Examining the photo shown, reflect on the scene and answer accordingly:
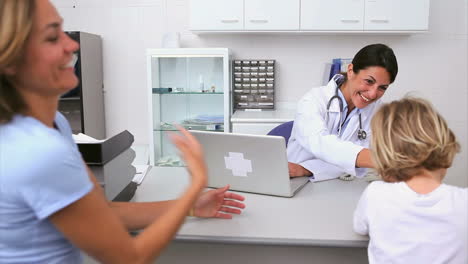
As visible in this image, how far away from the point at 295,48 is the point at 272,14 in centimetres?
48

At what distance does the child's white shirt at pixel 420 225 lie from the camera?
1.21 meters

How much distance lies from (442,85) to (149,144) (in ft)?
7.52

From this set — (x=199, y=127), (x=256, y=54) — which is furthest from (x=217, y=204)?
(x=256, y=54)

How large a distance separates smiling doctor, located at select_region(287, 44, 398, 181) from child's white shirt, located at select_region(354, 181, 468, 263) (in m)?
0.60

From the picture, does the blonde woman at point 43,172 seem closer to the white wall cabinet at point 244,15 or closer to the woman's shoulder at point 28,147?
the woman's shoulder at point 28,147

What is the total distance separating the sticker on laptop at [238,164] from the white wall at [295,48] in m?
1.97

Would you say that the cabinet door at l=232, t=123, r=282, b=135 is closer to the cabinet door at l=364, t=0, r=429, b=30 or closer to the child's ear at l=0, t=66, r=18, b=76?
the cabinet door at l=364, t=0, r=429, b=30

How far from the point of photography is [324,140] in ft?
6.65

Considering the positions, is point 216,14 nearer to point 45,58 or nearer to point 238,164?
point 238,164

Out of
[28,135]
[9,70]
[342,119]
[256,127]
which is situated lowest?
[256,127]

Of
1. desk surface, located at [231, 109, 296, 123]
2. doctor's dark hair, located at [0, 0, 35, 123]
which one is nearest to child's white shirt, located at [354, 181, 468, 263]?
doctor's dark hair, located at [0, 0, 35, 123]

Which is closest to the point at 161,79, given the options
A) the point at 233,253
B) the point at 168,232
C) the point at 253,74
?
the point at 253,74

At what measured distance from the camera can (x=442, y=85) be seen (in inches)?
141

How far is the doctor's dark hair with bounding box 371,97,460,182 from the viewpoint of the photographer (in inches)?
49.9
